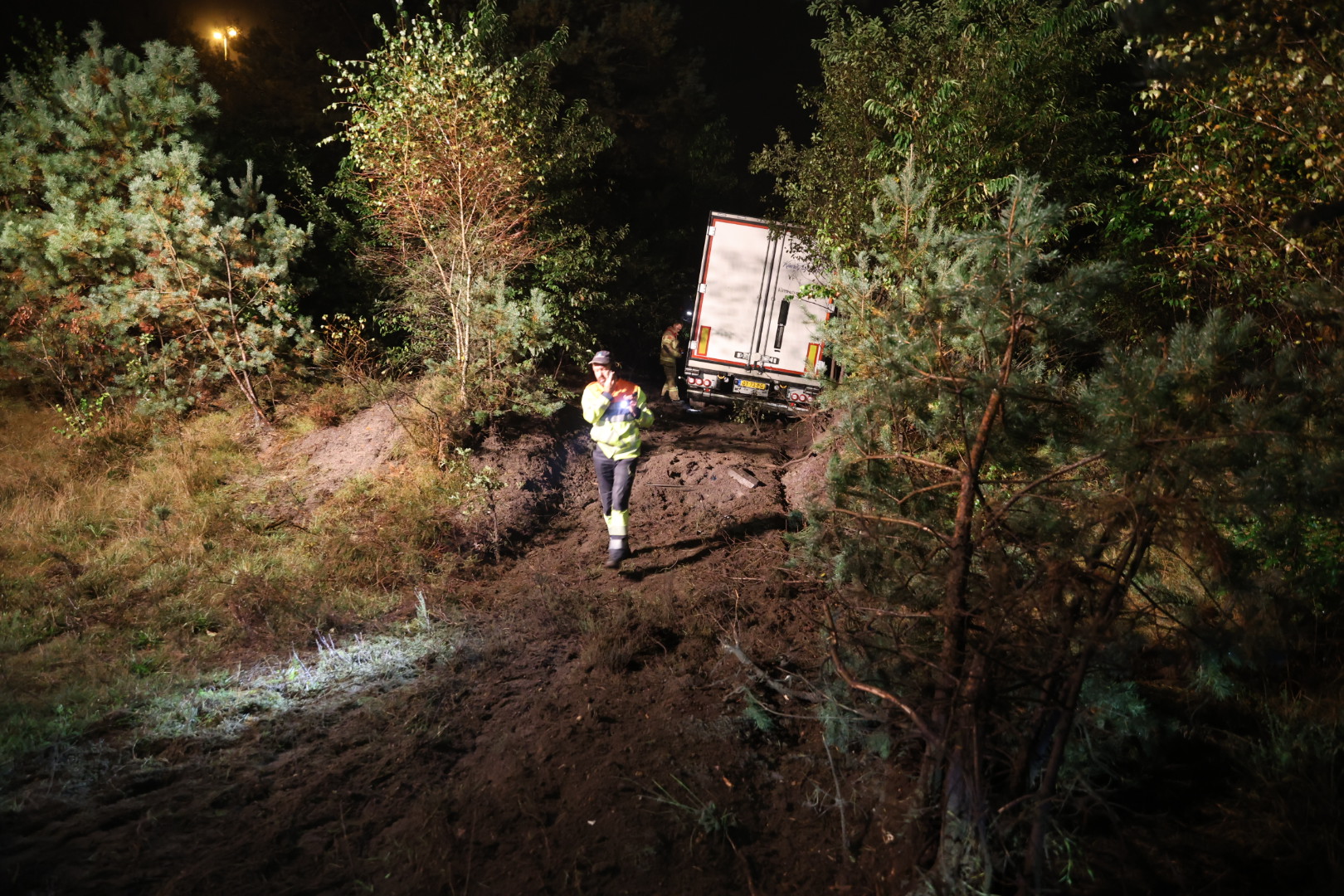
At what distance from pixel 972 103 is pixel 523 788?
8045mm

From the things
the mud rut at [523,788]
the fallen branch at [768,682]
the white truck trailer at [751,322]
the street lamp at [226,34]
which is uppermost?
the street lamp at [226,34]

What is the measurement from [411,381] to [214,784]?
813 cm

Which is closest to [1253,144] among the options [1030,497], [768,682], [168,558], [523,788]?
[1030,497]

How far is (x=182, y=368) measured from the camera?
10.7 meters

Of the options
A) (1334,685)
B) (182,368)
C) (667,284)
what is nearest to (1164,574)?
(1334,685)

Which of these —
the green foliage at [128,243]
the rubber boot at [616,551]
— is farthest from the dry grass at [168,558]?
the rubber boot at [616,551]

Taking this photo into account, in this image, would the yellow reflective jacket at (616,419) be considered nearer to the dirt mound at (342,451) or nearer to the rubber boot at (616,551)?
the rubber boot at (616,551)

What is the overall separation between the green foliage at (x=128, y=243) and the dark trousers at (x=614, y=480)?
6293mm

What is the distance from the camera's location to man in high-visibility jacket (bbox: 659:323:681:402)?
1506 cm

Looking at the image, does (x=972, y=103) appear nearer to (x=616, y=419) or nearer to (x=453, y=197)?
(x=616, y=419)

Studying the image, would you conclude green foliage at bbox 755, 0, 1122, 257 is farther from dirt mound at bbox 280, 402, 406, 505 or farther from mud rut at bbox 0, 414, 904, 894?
dirt mound at bbox 280, 402, 406, 505

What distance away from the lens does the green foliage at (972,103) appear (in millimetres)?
8031

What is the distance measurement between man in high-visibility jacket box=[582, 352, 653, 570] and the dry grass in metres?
1.55

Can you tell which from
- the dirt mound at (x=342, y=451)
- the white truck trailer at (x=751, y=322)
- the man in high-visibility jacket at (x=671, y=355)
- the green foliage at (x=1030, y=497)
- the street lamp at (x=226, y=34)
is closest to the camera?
the green foliage at (x=1030, y=497)
